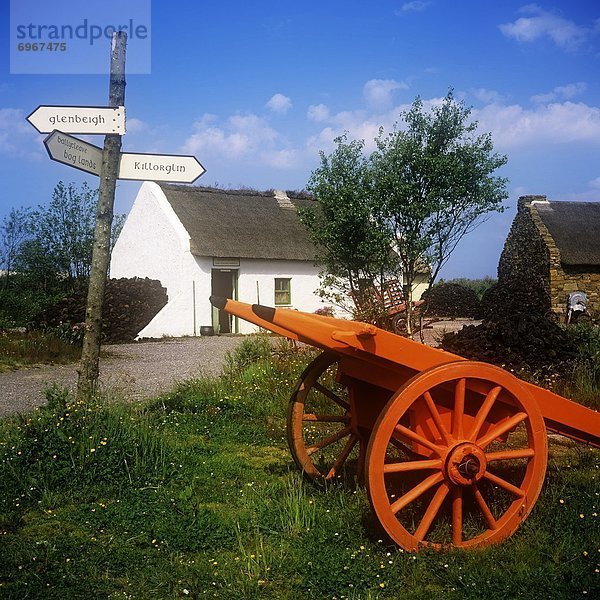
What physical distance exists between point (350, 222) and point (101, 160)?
881 centimetres

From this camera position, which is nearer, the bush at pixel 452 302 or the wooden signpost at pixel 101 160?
the wooden signpost at pixel 101 160

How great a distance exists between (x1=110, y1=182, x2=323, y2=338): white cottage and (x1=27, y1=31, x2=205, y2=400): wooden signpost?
48.1ft

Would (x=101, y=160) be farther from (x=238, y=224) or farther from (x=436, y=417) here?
(x=238, y=224)

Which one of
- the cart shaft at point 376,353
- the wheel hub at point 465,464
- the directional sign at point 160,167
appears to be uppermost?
the directional sign at point 160,167

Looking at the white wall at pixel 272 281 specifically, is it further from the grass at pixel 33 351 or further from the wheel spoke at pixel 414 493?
the wheel spoke at pixel 414 493

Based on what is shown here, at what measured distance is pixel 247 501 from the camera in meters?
4.51

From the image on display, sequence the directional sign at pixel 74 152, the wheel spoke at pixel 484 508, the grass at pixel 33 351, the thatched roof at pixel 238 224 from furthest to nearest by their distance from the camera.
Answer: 1. the thatched roof at pixel 238 224
2. the grass at pixel 33 351
3. the directional sign at pixel 74 152
4. the wheel spoke at pixel 484 508

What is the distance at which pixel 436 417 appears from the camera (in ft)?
12.0

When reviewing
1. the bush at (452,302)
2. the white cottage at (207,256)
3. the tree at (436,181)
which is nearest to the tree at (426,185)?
the tree at (436,181)

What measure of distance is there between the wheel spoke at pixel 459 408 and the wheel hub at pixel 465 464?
72mm

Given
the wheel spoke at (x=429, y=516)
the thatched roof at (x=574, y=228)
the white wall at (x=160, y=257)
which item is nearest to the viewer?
the wheel spoke at (x=429, y=516)

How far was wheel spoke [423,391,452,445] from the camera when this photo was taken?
3.63 meters

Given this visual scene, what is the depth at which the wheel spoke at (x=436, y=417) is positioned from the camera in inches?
143

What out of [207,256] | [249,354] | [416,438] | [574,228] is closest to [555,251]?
[574,228]
